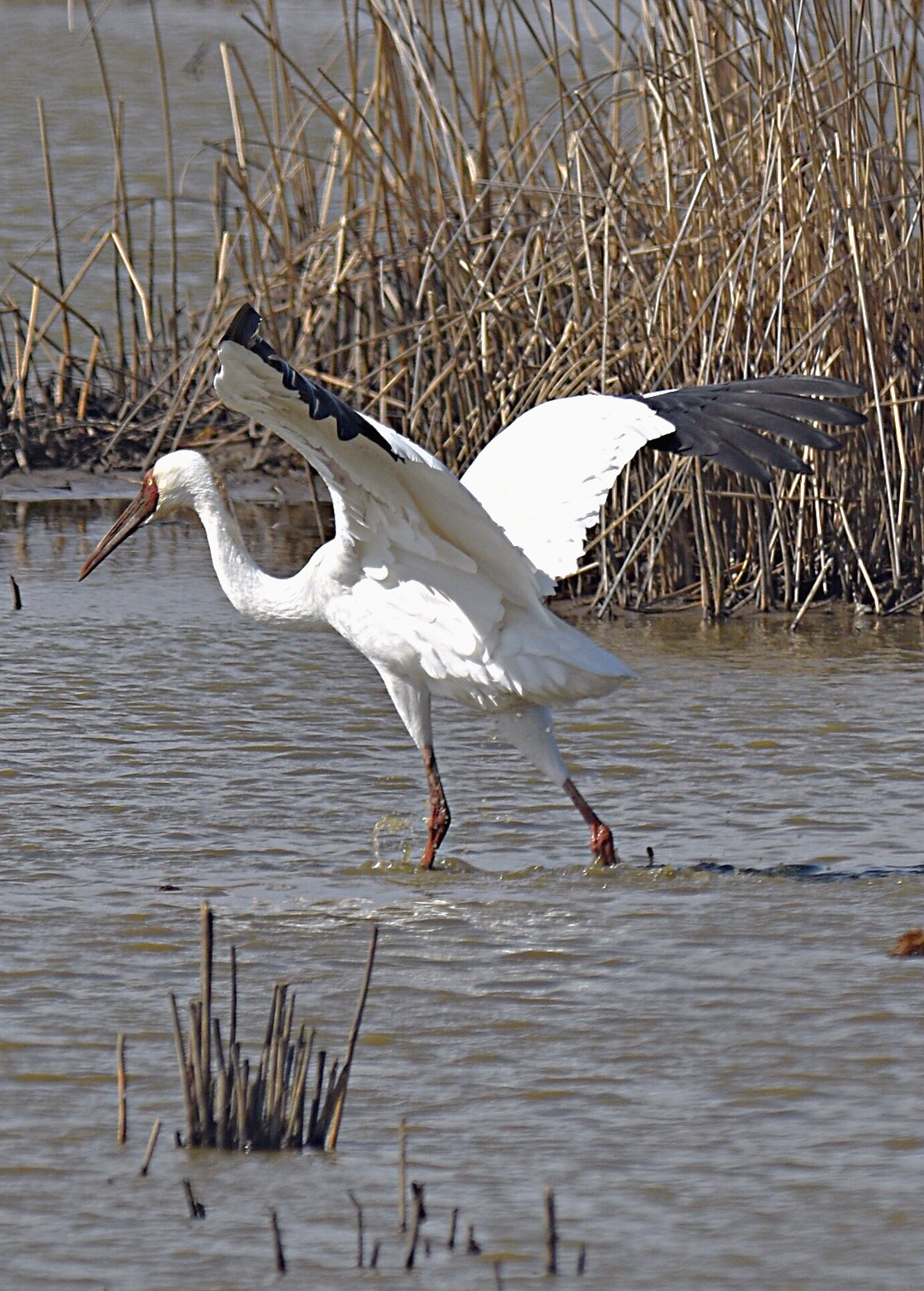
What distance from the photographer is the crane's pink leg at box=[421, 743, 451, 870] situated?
5914 mm

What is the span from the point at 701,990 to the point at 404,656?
5.02ft

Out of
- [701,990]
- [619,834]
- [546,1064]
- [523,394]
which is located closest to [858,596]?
[523,394]

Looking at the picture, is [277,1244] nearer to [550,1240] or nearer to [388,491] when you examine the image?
[550,1240]

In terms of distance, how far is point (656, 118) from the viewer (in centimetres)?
789

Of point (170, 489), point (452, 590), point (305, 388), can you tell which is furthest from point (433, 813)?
point (305, 388)

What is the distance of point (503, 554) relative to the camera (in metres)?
5.57

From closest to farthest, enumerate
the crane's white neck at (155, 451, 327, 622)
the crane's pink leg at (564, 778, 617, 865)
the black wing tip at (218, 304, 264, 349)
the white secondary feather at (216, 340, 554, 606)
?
the black wing tip at (218, 304, 264, 349) < the white secondary feather at (216, 340, 554, 606) < the crane's pink leg at (564, 778, 617, 865) < the crane's white neck at (155, 451, 327, 622)

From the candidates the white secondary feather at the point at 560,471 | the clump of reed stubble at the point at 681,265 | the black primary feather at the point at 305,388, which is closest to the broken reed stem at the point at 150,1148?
the black primary feather at the point at 305,388

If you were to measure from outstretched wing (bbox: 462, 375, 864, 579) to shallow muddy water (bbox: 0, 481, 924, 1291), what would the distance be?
856 mm

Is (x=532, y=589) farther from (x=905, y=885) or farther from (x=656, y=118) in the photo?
(x=656, y=118)

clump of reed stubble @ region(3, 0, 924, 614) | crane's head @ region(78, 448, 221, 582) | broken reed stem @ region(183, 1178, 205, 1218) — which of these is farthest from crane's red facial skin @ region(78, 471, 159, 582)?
broken reed stem @ region(183, 1178, 205, 1218)

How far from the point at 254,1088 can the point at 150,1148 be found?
0.68 feet

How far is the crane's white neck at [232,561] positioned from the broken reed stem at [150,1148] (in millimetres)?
2441

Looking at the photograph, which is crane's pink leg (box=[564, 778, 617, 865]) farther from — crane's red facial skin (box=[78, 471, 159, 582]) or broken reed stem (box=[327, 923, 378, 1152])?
broken reed stem (box=[327, 923, 378, 1152])
